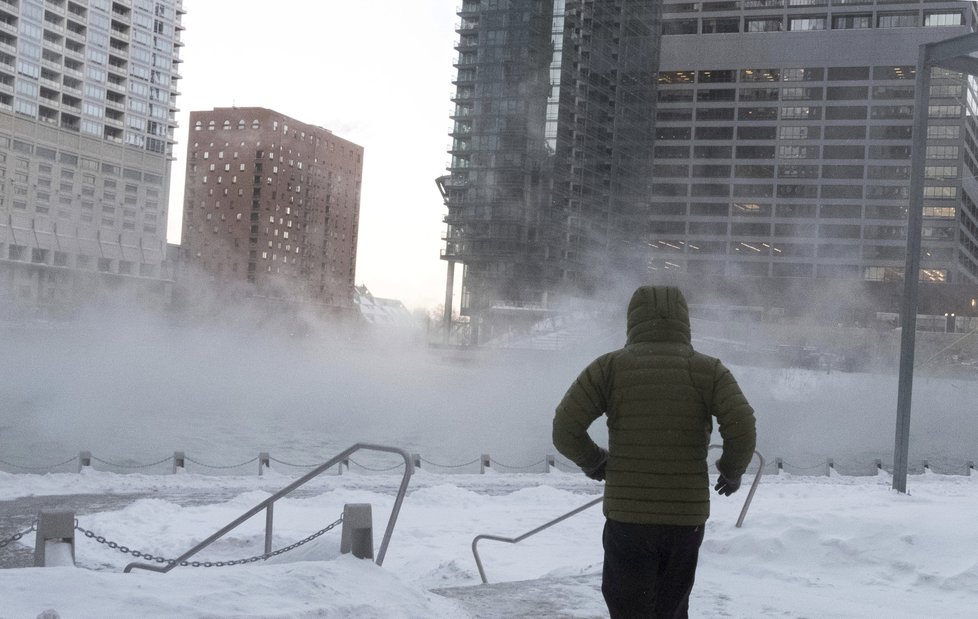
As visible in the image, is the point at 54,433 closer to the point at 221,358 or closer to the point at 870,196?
the point at 221,358

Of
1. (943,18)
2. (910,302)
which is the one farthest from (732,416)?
(943,18)

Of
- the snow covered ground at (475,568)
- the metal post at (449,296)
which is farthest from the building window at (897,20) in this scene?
the snow covered ground at (475,568)

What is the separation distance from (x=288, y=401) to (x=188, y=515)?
43116 mm

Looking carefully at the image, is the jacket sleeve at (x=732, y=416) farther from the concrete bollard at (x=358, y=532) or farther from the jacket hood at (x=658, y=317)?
the concrete bollard at (x=358, y=532)

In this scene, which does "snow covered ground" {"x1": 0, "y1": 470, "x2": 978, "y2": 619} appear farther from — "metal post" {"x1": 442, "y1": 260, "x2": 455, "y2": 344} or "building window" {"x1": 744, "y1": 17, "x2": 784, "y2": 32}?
"building window" {"x1": 744, "y1": 17, "x2": 784, "y2": 32}

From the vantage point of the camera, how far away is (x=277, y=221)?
1845 inches

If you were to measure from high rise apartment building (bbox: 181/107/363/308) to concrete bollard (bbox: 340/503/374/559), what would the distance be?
41.2 metres

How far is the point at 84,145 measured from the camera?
51.4 m

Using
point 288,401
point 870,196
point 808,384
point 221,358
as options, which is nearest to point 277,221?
point 288,401

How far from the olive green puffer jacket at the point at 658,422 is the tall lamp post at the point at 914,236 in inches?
290

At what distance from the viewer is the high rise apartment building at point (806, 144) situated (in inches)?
3135

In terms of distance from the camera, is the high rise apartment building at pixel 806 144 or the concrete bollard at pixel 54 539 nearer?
the concrete bollard at pixel 54 539

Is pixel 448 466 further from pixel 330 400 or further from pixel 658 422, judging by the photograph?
pixel 330 400

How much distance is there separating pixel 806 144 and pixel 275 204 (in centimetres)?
5724
